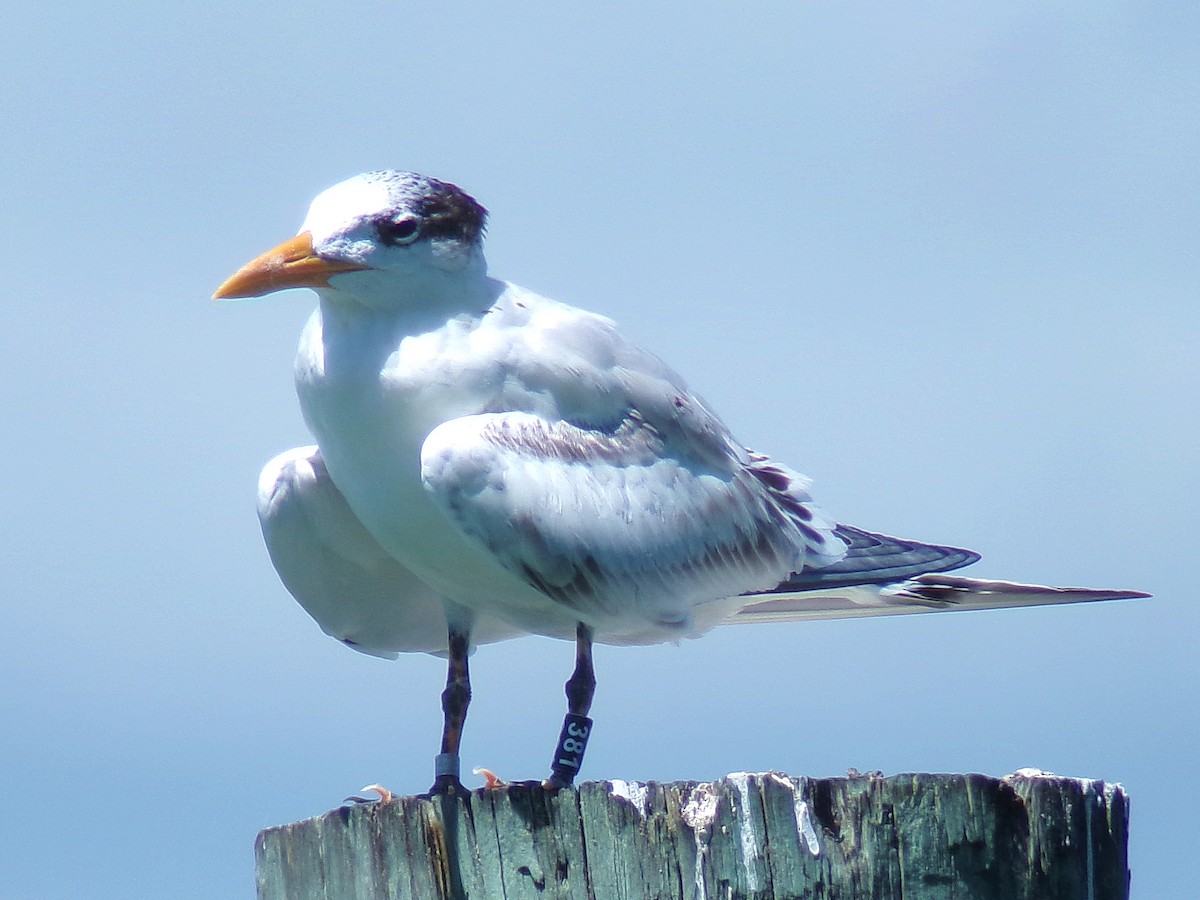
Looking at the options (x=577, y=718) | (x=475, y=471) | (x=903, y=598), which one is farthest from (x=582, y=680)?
(x=903, y=598)

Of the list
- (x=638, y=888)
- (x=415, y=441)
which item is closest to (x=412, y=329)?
(x=415, y=441)

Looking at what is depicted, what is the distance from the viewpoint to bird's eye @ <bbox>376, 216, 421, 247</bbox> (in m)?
5.73

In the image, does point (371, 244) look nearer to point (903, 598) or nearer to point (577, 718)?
point (577, 718)

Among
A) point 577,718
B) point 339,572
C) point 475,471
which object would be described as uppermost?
point 475,471

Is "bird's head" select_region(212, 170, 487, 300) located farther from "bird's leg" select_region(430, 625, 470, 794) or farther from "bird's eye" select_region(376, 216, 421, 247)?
"bird's leg" select_region(430, 625, 470, 794)

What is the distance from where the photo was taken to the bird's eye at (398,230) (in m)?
5.73

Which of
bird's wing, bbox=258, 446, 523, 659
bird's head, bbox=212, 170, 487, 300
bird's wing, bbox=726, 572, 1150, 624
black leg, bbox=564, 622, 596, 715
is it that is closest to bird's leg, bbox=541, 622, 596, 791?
black leg, bbox=564, 622, 596, 715

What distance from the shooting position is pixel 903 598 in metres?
6.71

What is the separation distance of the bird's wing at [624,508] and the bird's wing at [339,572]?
2.63 feet

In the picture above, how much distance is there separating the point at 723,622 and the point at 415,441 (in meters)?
1.75

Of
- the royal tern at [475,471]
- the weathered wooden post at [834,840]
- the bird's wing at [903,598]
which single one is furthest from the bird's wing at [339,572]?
the weathered wooden post at [834,840]

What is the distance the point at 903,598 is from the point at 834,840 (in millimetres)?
3060

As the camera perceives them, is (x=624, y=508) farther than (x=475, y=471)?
Yes

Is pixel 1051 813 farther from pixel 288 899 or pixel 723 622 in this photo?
pixel 723 622
